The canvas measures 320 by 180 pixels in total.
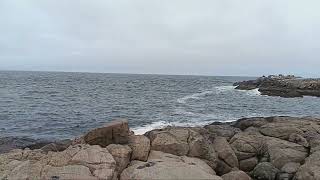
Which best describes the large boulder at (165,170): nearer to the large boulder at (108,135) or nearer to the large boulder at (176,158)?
the large boulder at (176,158)

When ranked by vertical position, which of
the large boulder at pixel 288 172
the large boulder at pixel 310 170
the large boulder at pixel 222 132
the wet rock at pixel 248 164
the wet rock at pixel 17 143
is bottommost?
the wet rock at pixel 17 143

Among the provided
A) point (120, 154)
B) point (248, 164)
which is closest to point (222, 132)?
point (248, 164)

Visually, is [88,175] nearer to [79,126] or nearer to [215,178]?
[215,178]

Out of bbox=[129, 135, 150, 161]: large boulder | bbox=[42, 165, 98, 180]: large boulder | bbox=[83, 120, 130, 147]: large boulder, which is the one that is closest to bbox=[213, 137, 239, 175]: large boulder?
bbox=[129, 135, 150, 161]: large boulder

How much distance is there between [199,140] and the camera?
15.6 m

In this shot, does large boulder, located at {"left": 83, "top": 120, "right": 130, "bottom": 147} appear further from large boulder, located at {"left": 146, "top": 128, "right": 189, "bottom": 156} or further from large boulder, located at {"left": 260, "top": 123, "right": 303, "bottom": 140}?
large boulder, located at {"left": 260, "top": 123, "right": 303, "bottom": 140}

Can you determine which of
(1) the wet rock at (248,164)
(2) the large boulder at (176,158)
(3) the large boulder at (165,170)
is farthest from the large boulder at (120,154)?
(1) the wet rock at (248,164)

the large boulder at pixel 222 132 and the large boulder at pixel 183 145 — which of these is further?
the large boulder at pixel 222 132

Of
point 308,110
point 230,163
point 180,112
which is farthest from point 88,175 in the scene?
point 308,110

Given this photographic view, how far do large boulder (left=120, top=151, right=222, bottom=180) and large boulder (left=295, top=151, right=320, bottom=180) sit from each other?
381cm

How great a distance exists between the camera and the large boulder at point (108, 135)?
14.6 meters

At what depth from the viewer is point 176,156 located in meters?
14.4

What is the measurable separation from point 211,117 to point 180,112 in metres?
4.81

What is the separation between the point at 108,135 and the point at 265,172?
6099mm
